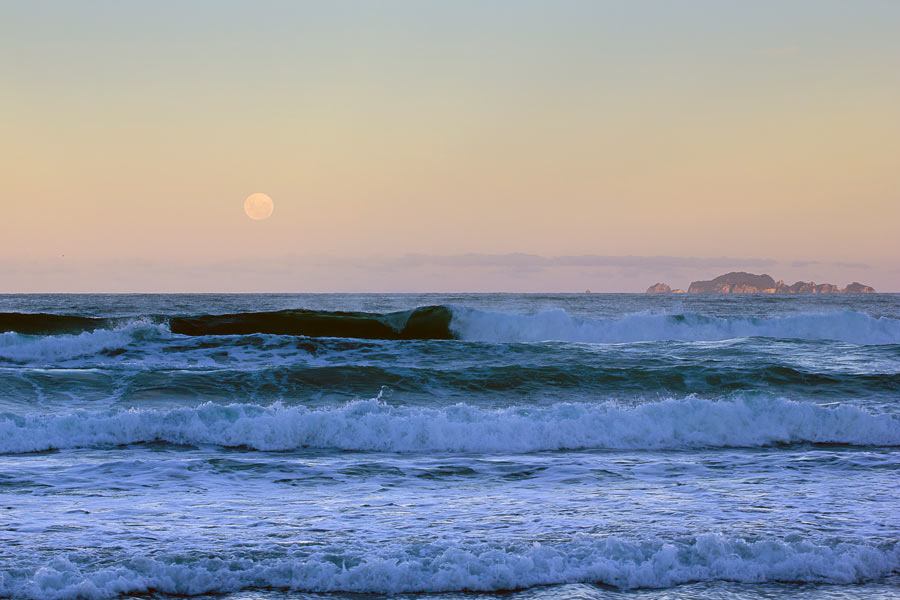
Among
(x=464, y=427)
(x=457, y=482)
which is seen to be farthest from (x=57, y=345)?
(x=457, y=482)

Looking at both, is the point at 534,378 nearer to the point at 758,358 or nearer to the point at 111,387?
the point at 758,358

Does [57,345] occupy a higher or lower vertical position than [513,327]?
lower

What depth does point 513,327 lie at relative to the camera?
27.5 metres

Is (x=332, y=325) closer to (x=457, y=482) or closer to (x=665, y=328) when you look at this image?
(x=665, y=328)

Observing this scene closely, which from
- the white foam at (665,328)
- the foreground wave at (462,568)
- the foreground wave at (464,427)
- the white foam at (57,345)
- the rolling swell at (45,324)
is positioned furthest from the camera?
the rolling swell at (45,324)

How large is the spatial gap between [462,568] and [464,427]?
4.99 m

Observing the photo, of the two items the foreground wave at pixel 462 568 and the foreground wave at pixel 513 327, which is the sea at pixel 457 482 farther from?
the foreground wave at pixel 513 327

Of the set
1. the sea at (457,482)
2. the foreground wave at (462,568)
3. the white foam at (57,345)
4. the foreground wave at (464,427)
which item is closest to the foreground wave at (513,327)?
the white foam at (57,345)

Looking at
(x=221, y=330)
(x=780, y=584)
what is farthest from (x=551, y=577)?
(x=221, y=330)

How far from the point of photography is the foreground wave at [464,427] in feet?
31.1

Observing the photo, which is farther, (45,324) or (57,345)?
(45,324)

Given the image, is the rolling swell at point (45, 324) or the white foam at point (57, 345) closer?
the white foam at point (57, 345)

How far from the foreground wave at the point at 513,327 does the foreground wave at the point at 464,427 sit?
15905 mm

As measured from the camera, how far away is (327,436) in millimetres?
9664
